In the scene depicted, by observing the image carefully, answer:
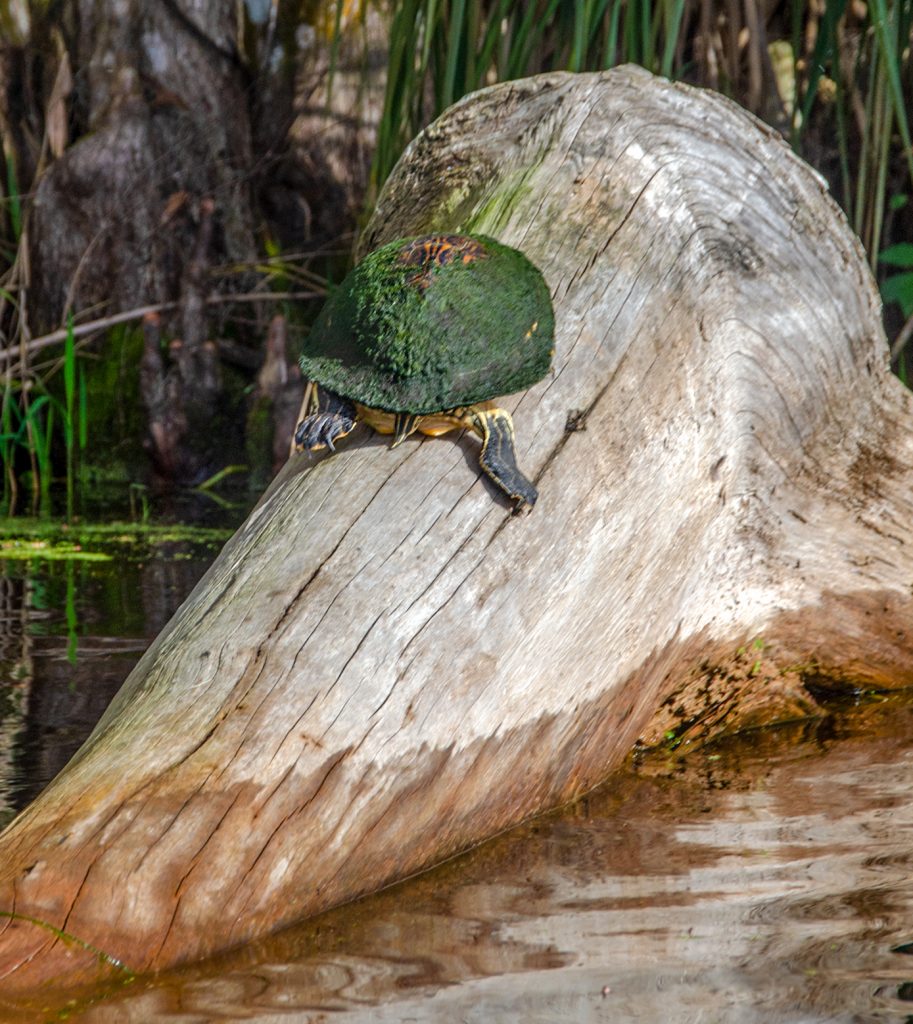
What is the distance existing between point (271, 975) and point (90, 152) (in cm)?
525

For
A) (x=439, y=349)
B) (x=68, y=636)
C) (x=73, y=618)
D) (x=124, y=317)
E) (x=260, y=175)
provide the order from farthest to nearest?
(x=260, y=175) < (x=124, y=317) < (x=73, y=618) < (x=68, y=636) < (x=439, y=349)

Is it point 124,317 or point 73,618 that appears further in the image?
point 124,317

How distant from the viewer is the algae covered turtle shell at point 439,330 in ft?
6.54

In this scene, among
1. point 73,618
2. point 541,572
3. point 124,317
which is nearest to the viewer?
point 541,572

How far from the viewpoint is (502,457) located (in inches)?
76.5

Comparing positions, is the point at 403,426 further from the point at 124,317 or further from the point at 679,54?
the point at 124,317

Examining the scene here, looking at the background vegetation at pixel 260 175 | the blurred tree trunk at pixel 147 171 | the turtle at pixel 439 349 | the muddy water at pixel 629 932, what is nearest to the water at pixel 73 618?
the background vegetation at pixel 260 175

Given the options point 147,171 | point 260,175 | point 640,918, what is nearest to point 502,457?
point 640,918

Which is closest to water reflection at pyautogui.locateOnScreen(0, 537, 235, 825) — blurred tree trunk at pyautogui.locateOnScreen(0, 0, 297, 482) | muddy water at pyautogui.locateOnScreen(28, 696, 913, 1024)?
muddy water at pyautogui.locateOnScreen(28, 696, 913, 1024)

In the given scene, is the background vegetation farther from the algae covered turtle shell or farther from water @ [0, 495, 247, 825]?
the algae covered turtle shell

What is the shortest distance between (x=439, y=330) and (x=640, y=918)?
3.18 feet

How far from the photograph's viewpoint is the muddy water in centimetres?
140

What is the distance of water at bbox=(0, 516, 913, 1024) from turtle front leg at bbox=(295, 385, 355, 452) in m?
0.71

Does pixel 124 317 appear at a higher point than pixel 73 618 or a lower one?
higher
